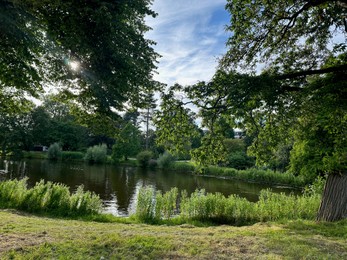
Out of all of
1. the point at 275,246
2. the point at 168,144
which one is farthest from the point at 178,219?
the point at 275,246

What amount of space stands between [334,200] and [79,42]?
25.4 feet

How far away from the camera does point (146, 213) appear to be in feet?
31.1

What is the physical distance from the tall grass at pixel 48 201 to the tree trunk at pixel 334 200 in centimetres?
782

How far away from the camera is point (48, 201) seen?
9789mm

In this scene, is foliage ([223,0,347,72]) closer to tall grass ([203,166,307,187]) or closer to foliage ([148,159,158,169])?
tall grass ([203,166,307,187])

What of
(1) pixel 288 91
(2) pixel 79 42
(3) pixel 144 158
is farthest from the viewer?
(3) pixel 144 158

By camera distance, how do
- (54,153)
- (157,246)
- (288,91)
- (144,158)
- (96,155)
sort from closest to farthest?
(157,246), (288,91), (144,158), (96,155), (54,153)

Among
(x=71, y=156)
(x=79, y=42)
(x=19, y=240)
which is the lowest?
(x=19, y=240)

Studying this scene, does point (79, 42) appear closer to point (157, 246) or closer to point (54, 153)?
point (157, 246)

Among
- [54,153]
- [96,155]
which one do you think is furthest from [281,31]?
[54,153]

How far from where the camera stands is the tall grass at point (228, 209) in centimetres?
910

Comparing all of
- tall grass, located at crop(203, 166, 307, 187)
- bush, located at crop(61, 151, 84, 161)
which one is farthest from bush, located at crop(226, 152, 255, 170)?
bush, located at crop(61, 151, 84, 161)

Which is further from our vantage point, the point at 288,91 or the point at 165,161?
the point at 165,161

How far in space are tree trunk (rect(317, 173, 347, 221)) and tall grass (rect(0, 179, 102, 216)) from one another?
7.82 metres
